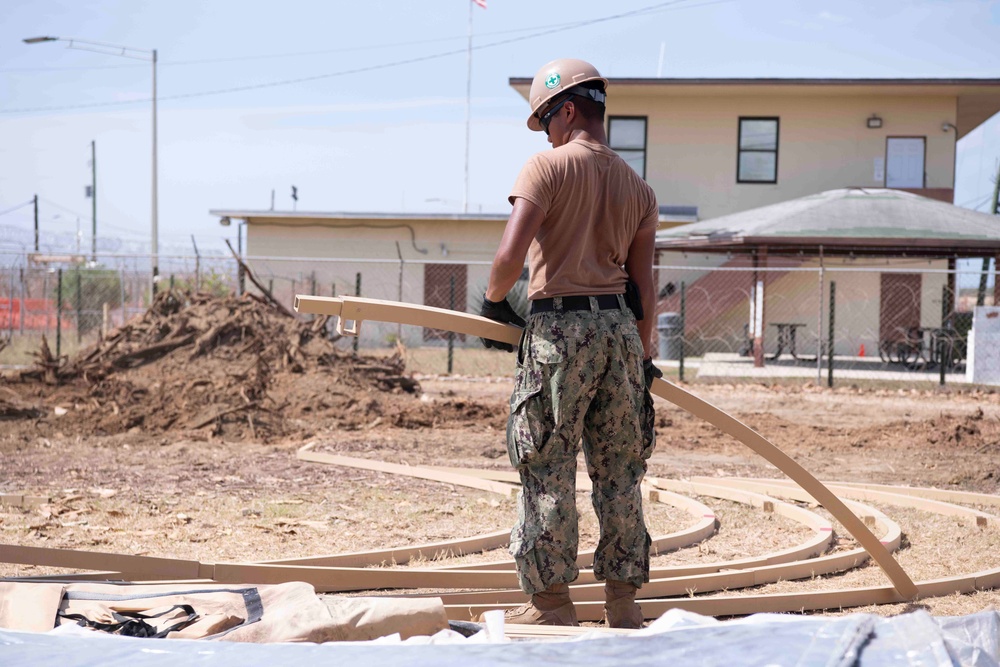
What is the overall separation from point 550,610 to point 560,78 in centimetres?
206

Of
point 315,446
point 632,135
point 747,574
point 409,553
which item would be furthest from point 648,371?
point 632,135

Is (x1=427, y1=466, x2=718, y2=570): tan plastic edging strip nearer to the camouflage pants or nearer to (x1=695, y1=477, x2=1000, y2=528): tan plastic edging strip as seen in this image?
Answer: (x1=695, y1=477, x2=1000, y2=528): tan plastic edging strip

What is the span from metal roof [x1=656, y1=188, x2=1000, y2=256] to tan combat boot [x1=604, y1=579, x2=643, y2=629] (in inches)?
656

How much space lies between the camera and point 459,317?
12.0 ft

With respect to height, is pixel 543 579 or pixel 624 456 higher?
pixel 624 456

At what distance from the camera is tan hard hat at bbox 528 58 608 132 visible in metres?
3.65

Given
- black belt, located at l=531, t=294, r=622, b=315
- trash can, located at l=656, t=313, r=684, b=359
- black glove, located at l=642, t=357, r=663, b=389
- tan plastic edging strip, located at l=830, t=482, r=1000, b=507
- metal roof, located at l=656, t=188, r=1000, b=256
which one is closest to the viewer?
black belt, located at l=531, t=294, r=622, b=315

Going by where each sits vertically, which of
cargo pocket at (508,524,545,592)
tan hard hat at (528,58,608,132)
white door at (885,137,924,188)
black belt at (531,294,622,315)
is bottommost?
cargo pocket at (508,524,545,592)

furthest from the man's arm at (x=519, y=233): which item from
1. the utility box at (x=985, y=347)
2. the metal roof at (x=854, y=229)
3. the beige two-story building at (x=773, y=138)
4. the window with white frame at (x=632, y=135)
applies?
the window with white frame at (x=632, y=135)

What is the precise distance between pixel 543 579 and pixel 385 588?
1.24 metres

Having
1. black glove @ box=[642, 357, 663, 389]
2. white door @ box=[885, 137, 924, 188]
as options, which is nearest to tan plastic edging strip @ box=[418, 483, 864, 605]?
black glove @ box=[642, 357, 663, 389]

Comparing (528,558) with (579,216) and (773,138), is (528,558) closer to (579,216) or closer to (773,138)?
(579,216)

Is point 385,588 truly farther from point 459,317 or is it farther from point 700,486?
point 700,486

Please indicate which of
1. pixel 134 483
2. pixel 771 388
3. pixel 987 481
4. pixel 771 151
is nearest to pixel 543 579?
pixel 134 483
